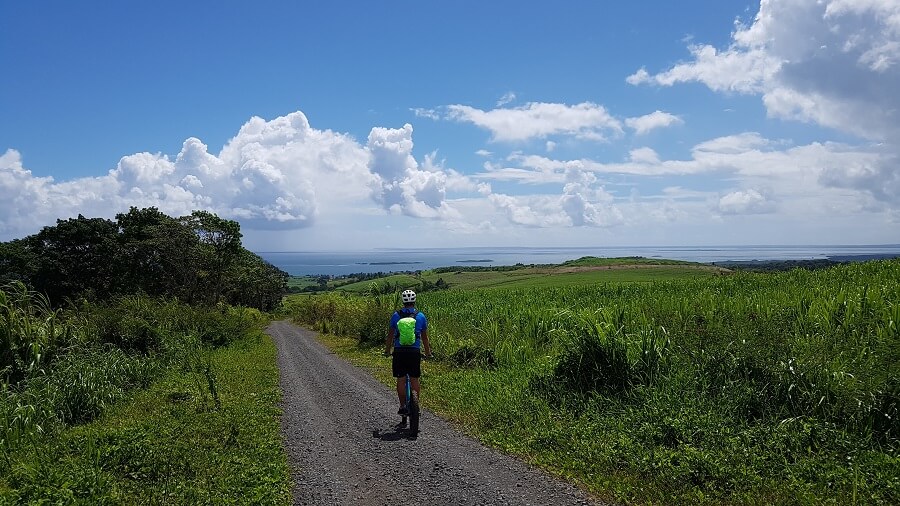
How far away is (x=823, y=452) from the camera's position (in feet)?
21.1

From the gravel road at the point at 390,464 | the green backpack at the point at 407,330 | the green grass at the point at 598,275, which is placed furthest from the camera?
the green grass at the point at 598,275

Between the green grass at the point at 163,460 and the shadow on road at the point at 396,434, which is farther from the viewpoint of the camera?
the shadow on road at the point at 396,434

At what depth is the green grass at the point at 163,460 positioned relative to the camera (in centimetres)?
571

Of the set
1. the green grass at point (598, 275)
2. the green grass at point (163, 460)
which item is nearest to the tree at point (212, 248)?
the green grass at point (598, 275)

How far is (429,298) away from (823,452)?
27280 mm

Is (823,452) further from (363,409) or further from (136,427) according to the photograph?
(136,427)

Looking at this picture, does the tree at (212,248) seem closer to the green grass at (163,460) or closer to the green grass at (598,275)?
the green grass at (598,275)

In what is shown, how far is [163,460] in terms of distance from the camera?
21.8 feet

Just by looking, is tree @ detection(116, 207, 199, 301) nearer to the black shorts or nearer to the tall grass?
the tall grass

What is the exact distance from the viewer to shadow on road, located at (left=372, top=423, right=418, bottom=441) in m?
8.03

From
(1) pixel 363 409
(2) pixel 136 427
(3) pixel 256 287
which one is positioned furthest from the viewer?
(3) pixel 256 287

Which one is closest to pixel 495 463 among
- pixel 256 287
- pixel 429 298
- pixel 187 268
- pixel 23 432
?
pixel 23 432

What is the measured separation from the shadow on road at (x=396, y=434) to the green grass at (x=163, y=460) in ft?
5.14

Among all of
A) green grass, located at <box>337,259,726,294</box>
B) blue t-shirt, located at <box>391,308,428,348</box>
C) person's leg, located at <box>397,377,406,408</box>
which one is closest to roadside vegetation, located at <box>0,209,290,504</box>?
person's leg, located at <box>397,377,406,408</box>
